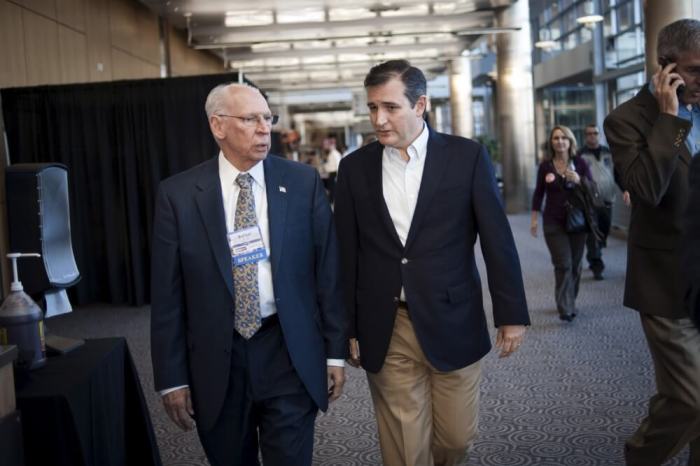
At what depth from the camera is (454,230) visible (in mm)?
3008

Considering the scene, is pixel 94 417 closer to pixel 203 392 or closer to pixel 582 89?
pixel 203 392

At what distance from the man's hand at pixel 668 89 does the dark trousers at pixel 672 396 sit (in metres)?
0.74

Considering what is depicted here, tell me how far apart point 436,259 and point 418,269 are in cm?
7

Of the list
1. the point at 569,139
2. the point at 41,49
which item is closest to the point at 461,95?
the point at 41,49

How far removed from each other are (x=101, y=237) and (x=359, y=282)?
24.1ft

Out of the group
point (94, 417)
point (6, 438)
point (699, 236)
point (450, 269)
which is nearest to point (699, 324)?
point (699, 236)

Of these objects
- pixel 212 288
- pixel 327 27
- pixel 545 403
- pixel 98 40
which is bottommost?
pixel 545 403

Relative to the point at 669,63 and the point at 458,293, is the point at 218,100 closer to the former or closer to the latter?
the point at 458,293

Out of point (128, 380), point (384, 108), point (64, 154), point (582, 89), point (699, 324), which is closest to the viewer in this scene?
point (699, 324)

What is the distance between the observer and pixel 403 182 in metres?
3.07

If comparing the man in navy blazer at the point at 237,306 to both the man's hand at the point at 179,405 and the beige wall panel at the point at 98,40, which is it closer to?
the man's hand at the point at 179,405

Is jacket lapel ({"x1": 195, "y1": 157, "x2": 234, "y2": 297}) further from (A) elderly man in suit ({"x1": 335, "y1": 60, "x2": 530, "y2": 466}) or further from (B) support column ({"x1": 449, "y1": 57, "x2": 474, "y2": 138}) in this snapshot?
(B) support column ({"x1": 449, "y1": 57, "x2": 474, "y2": 138})

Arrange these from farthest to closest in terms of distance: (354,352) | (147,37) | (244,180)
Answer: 1. (147,37)
2. (354,352)
3. (244,180)

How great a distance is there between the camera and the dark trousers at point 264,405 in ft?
8.82
